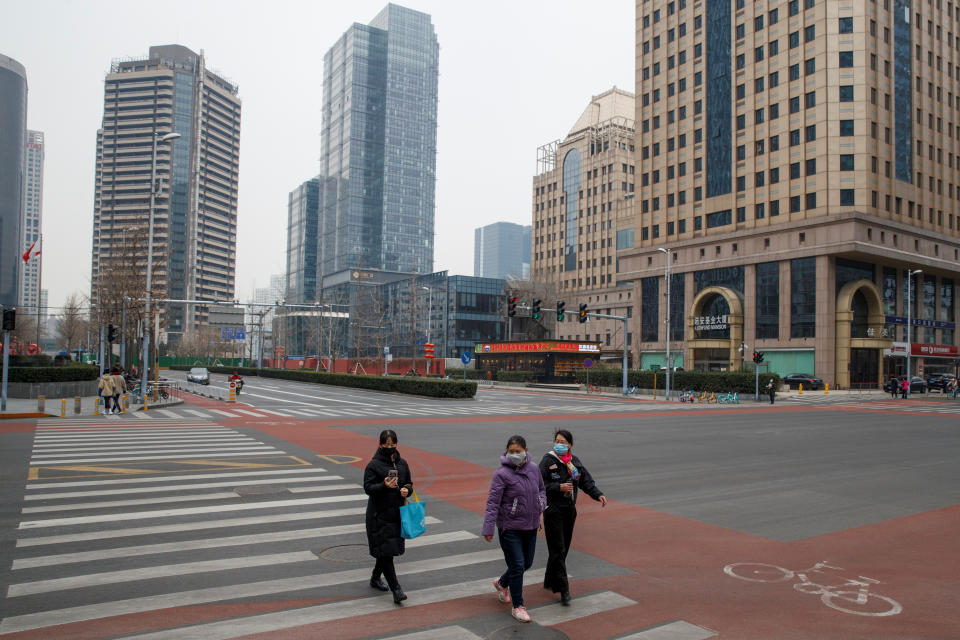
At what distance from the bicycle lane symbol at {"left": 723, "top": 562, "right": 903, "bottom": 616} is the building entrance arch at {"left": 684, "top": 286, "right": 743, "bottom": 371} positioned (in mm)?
60836

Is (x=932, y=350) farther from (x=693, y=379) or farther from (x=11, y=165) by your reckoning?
(x=11, y=165)

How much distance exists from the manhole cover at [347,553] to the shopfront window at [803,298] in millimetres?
59670

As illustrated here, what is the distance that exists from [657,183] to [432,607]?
248ft

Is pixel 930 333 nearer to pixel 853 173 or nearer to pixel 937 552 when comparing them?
pixel 853 173

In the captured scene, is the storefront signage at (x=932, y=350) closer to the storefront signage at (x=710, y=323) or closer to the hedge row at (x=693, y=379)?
the storefront signage at (x=710, y=323)

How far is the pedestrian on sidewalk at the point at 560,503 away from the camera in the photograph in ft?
20.2

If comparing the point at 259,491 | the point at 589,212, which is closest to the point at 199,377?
the point at 259,491

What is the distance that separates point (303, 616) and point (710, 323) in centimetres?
6682

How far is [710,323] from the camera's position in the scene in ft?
221

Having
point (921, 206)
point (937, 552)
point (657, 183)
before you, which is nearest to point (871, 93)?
point (921, 206)

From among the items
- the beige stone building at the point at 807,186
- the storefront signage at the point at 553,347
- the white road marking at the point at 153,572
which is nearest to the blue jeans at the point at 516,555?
the white road marking at the point at 153,572

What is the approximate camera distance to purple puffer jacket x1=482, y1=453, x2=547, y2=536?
581 cm

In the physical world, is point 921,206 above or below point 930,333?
above

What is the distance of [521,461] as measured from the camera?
589 centimetres
